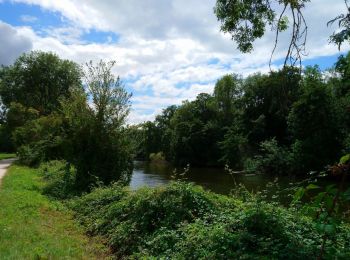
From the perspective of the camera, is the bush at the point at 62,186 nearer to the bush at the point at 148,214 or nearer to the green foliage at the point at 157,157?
the bush at the point at 148,214

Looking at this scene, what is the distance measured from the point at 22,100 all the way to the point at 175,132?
2597 cm

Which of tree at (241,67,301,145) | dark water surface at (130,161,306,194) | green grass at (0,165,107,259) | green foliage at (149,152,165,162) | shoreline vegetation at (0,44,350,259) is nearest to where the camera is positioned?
shoreline vegetation at (0,44,350,259)

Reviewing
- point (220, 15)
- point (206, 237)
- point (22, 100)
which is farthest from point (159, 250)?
point (22, 100)

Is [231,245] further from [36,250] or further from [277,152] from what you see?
[277,152]

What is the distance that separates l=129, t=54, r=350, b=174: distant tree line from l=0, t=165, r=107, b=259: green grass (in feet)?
24.8

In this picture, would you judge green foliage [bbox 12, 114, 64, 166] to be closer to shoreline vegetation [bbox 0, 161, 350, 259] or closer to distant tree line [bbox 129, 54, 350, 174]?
distant tree line [bbox 129, 54, 350, 174]

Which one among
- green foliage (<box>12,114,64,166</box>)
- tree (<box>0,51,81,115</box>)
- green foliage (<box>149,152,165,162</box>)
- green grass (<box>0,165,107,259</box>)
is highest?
tree (<box>0,51,81,115</box>)

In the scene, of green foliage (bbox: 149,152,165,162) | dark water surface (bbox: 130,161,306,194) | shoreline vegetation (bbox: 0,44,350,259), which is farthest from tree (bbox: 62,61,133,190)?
green foliage (bbox: 149,152,165,162)

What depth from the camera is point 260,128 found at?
5862 centimetres

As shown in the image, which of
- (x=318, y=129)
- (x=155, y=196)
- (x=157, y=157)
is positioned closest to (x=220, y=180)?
(x=318, y=129)

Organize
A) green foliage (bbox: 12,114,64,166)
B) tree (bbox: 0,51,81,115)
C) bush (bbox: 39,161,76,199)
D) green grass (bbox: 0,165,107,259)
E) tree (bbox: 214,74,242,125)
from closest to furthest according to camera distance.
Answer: green grass (bbox: 0,165,107,259) < bush (bbox: 39,161,76,199) < green foliage (bbox: 12,114,64,166) < tree (bbox: 0,51,81,115) < tree (bbox: 214,74,242,125)

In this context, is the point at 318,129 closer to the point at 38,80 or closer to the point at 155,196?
the point at 155,196

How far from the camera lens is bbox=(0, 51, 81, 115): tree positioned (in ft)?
209

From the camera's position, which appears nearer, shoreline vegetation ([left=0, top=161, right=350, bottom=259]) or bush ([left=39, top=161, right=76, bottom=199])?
shoreline vegetation ([left=0, top=161, right=350, bottom=259])
